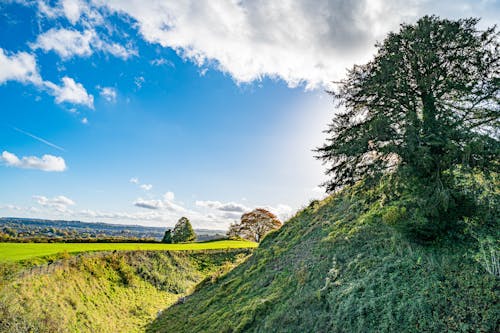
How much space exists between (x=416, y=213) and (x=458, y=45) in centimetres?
594

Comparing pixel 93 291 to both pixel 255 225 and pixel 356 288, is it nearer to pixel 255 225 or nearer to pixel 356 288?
pixel 356 288

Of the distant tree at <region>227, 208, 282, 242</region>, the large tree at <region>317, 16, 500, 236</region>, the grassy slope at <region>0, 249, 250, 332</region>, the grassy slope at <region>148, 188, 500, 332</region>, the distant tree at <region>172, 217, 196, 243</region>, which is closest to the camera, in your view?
the grassy slope at <region>148, 188, 500, 332</region>

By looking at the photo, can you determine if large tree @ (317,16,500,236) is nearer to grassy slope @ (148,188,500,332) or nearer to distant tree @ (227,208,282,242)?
grassy slope @ (148,188,500,332)

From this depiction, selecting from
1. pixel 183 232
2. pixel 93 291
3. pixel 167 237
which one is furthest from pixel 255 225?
pixel 93 291

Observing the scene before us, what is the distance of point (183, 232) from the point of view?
48.7 meters

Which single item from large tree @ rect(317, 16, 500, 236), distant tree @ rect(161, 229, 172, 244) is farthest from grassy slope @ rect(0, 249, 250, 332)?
distant tree @ rect(161, 229, 172, 244)

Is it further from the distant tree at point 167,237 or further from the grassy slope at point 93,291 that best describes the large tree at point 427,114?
the distant tree at point 167,237

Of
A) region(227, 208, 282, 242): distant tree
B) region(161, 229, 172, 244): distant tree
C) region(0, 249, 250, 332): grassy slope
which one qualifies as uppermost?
region(227, 208, 282, 242): distant tree

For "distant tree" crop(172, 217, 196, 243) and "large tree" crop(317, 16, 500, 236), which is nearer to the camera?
"large tree" crop(317, 16, 500, 236)

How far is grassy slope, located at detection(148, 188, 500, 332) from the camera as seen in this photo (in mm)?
5941

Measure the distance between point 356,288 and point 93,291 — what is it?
17.7 meters

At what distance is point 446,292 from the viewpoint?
20.4 ft

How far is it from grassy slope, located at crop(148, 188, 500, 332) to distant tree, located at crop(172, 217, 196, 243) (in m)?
33.7

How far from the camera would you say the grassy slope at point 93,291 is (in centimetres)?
1320
